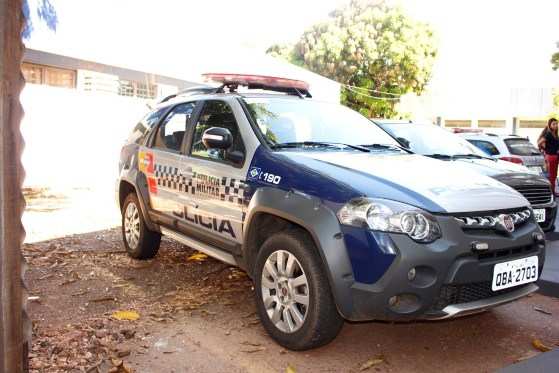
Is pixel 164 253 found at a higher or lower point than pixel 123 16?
lower

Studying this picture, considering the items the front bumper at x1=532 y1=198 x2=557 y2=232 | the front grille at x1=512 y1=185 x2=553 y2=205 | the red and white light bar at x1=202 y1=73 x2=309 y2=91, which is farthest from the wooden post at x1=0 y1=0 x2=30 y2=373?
the front bumper at x1=532 y1=198 x2=557 y2=232

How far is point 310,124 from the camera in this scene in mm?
4367

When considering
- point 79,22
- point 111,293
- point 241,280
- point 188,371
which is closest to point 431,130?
point 241,280

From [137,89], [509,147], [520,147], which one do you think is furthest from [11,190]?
[137,89]

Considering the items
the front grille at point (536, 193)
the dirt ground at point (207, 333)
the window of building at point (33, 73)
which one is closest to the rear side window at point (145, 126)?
the dirt ground at point (207, 333)

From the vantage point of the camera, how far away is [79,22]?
13.2 meters

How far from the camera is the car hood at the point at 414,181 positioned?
315 cm

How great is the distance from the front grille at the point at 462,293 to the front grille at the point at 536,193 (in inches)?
122

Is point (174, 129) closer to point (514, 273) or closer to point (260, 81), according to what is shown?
point (260, 81)

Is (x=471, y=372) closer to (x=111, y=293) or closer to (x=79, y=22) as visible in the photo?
(x=111, y=293)

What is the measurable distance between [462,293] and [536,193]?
355 centimetres

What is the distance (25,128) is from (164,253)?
730cm

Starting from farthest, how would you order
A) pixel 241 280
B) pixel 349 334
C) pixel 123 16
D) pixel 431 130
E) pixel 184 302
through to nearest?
pixel 123 16 → pixel 431 130 → pixel 241 280 → pixel 184 302 → pixel 349 334

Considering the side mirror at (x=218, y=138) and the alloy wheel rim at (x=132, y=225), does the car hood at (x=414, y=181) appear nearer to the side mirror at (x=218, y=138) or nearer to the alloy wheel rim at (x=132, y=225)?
the side mirror at (x=218, y=138)
